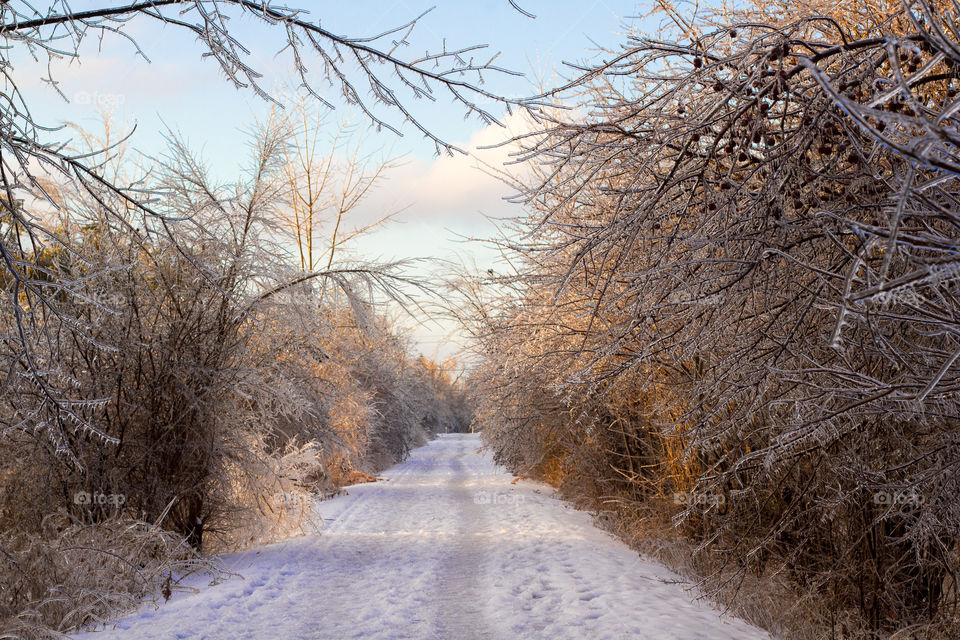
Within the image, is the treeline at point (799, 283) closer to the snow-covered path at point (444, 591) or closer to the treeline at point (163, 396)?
the snow-covered path at point (444, 591)

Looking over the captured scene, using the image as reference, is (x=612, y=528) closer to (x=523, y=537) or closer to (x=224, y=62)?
(x=523, y=537)

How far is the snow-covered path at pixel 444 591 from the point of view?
5.84 meters

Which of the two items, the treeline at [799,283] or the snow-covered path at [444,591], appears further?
the snow-covered path at [444,591]

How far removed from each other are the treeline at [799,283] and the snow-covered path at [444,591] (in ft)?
2.32

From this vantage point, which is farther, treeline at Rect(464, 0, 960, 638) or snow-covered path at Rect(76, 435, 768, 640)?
snow-covered path at Rect(76, 435, 768, 640)

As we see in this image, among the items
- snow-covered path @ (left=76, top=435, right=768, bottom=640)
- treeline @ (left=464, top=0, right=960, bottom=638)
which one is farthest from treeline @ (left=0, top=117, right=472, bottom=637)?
treeline @ (left=464, top=0, right=960, bottom=638)

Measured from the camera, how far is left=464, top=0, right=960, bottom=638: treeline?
2.51 metres

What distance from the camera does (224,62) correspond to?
393 centimetres

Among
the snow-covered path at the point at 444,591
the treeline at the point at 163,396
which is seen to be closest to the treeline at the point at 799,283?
the snow-covered path at the point at 444,591

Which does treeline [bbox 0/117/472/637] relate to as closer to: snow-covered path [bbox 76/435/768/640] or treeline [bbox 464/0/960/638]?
snow-covered path [bbox 76/435/768/640]

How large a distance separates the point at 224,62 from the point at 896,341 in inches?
174

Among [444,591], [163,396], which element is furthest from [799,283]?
[163,396]

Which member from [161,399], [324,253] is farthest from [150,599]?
[324,253]

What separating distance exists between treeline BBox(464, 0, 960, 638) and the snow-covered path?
71 centimetres
